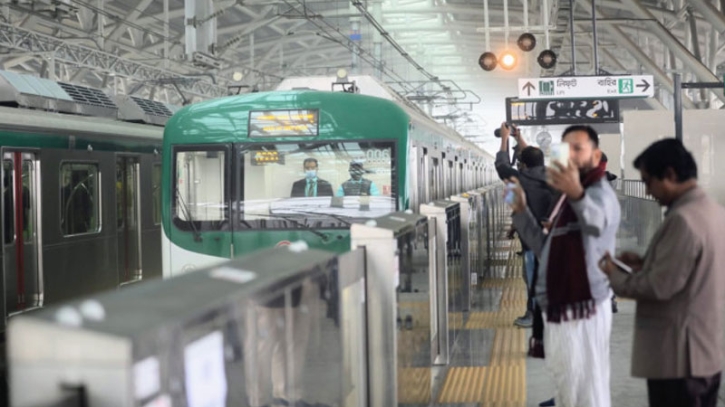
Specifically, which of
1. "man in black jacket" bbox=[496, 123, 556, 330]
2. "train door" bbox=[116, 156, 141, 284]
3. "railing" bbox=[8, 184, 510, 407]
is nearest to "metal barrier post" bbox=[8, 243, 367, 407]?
"railing" bbox=[8, 184, 510, 407]

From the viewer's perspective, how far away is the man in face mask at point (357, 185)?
8.46 meters

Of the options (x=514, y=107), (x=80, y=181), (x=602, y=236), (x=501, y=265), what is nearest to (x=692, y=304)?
(x=602, y=236)

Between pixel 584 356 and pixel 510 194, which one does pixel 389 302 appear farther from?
pixel 584 356

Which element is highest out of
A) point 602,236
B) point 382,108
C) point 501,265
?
point 382,108

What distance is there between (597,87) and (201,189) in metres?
9.67

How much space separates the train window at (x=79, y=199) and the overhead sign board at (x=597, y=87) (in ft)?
27.6

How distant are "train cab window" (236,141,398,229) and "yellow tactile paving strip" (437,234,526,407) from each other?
5.12 ft

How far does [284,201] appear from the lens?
8.47 m

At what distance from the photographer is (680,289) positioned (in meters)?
3.59

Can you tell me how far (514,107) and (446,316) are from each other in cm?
1026

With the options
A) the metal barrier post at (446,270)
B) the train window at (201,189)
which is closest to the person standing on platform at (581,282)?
the metal barrier post at (446,270)

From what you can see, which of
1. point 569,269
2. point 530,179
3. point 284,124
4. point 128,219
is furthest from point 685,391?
point 128,219

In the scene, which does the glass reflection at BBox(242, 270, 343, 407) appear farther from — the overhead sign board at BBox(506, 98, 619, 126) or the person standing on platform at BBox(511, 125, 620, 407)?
the overhead sign board at BBox(506, 98, 619, 126)

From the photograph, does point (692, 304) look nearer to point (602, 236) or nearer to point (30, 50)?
point (602, 236)
